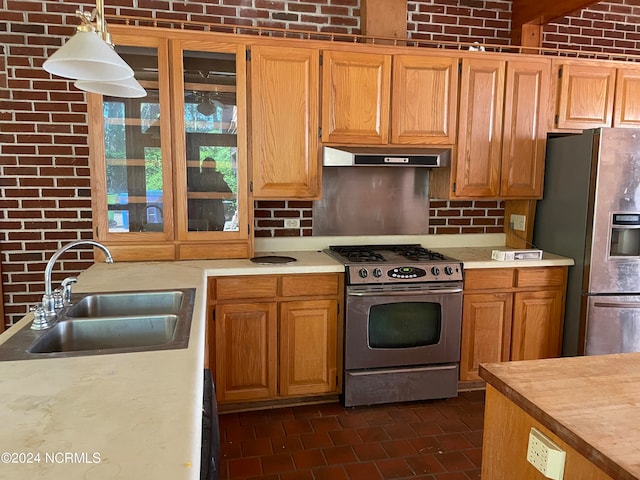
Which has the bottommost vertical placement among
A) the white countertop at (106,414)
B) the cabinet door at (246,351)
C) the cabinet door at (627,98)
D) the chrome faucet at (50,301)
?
the cabinet door at (246,351)

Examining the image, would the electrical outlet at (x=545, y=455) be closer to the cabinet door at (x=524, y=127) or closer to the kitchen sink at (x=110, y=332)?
the kitchen sink at (x=110, y=332)

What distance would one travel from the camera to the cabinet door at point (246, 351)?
8.87ft

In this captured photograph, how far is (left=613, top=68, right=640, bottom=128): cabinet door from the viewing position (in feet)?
10.6

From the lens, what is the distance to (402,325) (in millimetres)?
2867

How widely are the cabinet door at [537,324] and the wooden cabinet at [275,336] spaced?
1.26m

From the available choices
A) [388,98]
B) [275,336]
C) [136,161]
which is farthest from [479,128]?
[136,161]

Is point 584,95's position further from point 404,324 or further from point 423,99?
point 404,324

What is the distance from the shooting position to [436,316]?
9.55ft

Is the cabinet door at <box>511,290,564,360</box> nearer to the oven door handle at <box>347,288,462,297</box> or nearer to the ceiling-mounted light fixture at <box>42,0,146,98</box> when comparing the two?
the oven door handle at <box>347,288,462,297</box>

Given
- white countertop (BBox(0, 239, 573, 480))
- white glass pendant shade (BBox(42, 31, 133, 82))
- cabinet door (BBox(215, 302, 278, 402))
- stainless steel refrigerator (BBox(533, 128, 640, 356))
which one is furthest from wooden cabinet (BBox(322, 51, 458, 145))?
white countertop (BBox(0, 239, 573, 480))

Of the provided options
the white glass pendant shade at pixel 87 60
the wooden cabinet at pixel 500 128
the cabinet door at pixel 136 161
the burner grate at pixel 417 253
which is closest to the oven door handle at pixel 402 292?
the burner grate at pixel 417 253

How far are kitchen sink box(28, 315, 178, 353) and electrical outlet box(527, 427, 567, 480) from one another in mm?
1150

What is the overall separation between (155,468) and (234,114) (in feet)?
7.74

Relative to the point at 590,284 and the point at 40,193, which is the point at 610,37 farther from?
the point at 40,193
